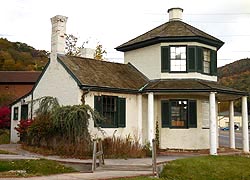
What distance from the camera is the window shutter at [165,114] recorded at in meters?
20.9

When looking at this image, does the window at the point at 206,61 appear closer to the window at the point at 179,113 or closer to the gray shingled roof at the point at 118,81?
the gray shingled roof at the point at 118,81

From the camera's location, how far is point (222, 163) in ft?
49.3

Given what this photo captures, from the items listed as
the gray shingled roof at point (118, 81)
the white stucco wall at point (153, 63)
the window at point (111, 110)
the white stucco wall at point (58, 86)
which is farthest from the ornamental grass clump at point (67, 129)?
the white stucco wall at point (153, 63)

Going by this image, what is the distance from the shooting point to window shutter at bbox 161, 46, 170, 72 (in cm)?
2136

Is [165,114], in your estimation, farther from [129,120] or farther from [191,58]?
[191,58]

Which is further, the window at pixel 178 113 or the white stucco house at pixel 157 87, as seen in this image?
the window at pixel 178 113

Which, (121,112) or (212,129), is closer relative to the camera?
A: (212,129)

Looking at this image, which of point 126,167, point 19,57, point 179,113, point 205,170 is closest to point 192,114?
point 179,113

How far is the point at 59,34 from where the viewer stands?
20.9m

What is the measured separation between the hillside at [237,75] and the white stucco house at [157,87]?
2189 inches

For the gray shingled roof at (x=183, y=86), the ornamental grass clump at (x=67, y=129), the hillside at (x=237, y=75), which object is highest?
the hillside at (x=237, y=75)

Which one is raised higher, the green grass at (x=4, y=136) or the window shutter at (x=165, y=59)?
the window shutter at (x=165, y=59)

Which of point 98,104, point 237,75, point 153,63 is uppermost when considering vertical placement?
point 237,75

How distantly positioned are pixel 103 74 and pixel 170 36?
4.53 meters
